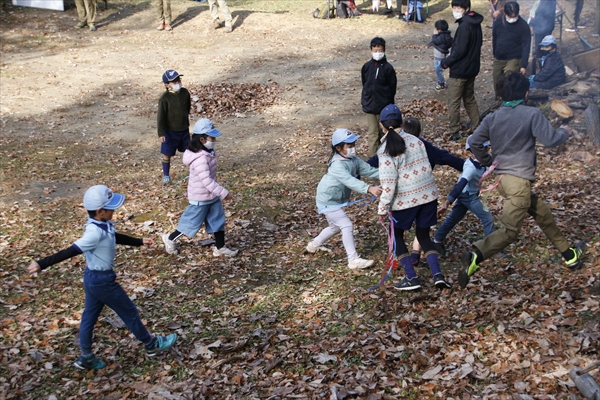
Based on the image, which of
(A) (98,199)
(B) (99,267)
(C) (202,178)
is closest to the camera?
(A) (98,199)

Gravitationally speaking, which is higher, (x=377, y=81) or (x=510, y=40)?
(x=510, y=40)

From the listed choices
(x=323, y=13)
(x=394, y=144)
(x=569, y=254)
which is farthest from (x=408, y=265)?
(x=323, y=13)

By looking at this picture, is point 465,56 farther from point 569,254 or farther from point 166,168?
point 166,168

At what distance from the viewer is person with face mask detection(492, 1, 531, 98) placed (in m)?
12.3

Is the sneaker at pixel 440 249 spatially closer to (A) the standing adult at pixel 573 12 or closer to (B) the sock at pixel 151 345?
(B) the sock at pixel 151 345

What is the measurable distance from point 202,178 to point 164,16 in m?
17.3

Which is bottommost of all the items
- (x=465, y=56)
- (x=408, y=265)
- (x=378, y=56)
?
(x=408, y=265)

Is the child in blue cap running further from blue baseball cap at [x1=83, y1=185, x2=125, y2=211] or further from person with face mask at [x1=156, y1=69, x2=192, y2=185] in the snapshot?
person with face mask at [x1=156, y1=69, x2=192, y2=185]

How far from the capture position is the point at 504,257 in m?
7.46

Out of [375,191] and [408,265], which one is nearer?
[375,191]

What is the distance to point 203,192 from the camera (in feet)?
26.9

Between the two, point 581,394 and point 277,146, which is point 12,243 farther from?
point 581,394

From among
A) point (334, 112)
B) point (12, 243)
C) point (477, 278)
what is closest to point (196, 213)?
point (12, 243)

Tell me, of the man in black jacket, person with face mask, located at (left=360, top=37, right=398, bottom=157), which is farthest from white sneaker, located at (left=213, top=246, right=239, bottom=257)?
the man in black jacket
